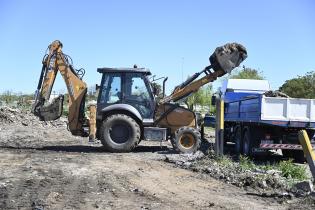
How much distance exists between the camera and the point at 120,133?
16.8m

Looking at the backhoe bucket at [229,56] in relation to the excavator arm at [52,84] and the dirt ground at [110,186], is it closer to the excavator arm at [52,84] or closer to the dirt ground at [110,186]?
the dirt ground at [110,186]

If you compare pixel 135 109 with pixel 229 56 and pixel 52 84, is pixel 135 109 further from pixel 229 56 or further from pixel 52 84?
pixel 229 56

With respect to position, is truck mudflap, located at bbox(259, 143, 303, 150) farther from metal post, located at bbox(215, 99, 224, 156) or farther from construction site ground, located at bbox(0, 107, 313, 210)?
construction site ground, located at bbox(0, 107, 313, 210)

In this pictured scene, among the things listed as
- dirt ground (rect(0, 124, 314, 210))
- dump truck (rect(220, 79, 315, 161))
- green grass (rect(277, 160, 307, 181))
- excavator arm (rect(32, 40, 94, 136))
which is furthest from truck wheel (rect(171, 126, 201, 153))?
green grass (rect(277, 160, 307, 181))

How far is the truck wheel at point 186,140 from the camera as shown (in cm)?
1681

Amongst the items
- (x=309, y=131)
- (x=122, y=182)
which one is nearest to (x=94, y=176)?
(x=122, y=182)

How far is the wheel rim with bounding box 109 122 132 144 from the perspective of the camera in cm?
1673

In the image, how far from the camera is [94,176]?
1063 cm

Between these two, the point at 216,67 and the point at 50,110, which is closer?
the point at 216,67

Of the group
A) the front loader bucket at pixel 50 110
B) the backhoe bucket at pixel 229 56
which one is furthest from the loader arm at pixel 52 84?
the backhoe bucket at pixel 229 56

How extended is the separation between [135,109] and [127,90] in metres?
0.68

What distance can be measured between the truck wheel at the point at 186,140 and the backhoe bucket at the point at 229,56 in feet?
7.82

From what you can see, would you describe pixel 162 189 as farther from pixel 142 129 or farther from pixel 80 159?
pixel 142 129

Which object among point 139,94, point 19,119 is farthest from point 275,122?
point 19,119
